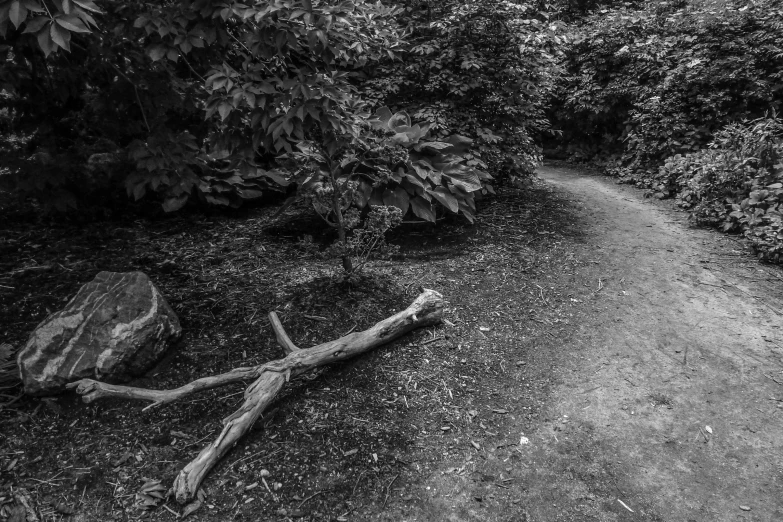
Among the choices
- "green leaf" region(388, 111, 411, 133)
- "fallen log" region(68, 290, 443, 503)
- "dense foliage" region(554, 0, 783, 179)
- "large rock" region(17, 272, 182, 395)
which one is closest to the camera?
"fallen log" region(68, 290, 443, 503)

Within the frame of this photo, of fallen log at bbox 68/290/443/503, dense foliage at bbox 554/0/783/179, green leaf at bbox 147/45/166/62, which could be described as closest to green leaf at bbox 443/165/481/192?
fallen log at bbox 68/290/443/503

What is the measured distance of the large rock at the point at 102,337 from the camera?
251 cm

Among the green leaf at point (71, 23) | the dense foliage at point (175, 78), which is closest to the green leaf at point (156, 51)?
the dense foliage at point (175, 78)

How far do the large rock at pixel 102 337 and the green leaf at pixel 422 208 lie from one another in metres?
2.38

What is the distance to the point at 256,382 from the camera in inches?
96.5

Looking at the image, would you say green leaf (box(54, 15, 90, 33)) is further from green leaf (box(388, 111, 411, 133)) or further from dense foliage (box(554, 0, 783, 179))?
dense foliage (box(554, 0, 783, 179))

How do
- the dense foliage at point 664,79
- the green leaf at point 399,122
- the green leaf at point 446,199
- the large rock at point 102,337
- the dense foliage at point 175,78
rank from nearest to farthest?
the dense foliage at point 175,78 < the large rock at point 102,337 < the green leaf at point 446,199 < the green leaf at point 399,122 < the dense foliage at point 664,79

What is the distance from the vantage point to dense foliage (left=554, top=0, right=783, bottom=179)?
21.1 feet

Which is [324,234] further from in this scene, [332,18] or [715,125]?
[715,125]

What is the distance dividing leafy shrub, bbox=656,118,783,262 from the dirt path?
0.97 ft

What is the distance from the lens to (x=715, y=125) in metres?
6.73

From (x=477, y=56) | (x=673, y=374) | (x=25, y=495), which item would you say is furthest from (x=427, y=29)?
(x=25, y=495)

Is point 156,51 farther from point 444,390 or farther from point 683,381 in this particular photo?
point 683,381

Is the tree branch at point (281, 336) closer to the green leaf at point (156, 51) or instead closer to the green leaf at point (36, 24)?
the green leaf at point (156, 51)
